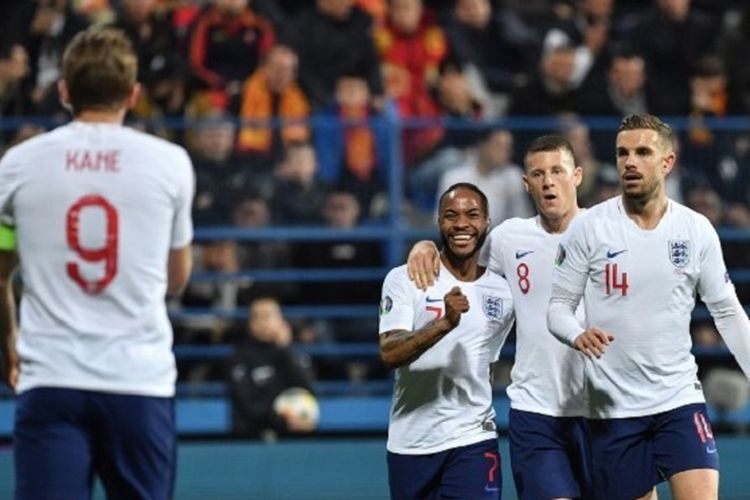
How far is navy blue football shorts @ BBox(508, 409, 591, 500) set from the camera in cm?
766

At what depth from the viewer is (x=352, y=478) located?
1195cm

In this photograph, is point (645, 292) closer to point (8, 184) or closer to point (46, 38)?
point (8, 184)

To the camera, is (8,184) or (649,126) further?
(649,126)

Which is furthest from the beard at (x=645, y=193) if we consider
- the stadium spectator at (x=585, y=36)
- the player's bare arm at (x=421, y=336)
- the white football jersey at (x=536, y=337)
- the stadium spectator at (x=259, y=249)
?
the stadium spectator at (x=585, y=36)

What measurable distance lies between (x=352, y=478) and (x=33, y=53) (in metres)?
4.65

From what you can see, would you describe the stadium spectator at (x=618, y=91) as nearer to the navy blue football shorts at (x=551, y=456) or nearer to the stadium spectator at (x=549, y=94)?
the stadium spectator at (x=549, y=94)

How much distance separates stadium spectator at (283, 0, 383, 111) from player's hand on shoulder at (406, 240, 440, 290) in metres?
6.53

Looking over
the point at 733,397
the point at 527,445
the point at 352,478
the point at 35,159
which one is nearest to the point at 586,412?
the point at 527,445

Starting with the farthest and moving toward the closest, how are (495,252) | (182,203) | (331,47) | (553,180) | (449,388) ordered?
(331,47)
(495,252)
(553,180)
(449,388)
(182,203)

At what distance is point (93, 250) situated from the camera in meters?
5.35

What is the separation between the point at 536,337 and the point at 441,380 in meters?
0.49

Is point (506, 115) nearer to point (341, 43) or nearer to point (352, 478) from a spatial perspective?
point (341, 43)

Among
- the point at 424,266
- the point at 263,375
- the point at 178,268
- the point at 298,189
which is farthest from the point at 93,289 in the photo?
the point at 298,189

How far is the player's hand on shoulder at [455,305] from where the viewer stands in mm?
6949
